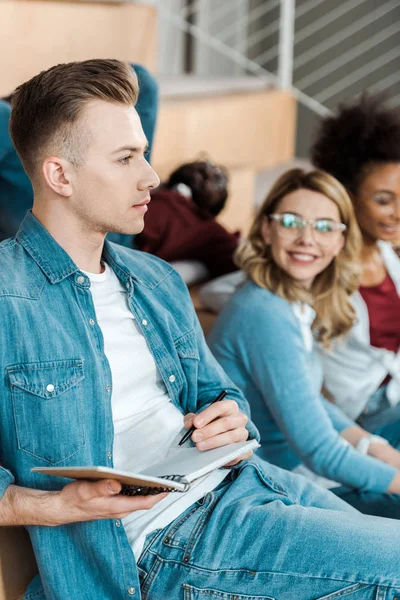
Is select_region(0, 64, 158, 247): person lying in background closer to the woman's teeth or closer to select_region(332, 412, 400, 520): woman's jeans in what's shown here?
the woman's teeth

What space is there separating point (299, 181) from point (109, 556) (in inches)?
38.2

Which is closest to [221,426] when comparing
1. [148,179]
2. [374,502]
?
[148,179]

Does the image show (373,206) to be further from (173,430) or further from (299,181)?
(173,430)

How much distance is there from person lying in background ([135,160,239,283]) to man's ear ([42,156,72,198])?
1272 millimetres

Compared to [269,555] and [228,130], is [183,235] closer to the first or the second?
[269,555]

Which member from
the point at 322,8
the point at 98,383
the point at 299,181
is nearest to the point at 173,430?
the point at 98,383

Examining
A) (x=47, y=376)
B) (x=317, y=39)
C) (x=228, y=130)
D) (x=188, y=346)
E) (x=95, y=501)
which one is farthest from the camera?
(x=317, y=39)

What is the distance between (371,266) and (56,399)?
1.27 meters

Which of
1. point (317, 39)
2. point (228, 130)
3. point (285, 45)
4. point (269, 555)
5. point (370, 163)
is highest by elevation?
point (317, 39)

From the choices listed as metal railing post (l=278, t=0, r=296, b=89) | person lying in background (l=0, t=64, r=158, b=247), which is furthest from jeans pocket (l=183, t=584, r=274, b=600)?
metal railing post (l=278, t=0, r=296, b=89)

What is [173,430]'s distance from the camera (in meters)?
1.28

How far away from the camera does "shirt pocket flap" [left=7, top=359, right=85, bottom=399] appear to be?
110 centimetres

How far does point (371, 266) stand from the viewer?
2.20 meters

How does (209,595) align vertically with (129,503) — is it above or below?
below
